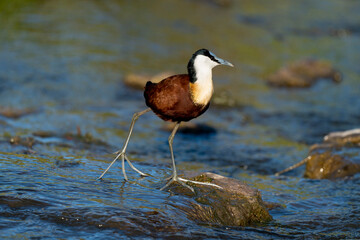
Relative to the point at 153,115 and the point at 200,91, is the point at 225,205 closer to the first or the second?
the point at 200,91

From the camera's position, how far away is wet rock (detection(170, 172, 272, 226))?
18.5 ft

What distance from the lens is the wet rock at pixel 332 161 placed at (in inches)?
319

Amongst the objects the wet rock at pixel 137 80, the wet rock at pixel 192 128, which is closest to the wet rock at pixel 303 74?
the wet rock at pixel 137 80

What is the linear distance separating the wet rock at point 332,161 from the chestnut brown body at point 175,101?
3.06m

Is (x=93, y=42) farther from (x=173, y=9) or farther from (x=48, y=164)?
(x=48, y=164)

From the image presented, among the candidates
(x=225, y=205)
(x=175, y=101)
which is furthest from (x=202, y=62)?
(x=225, y=205)

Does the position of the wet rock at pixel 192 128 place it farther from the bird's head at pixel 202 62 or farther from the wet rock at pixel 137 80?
the bird's head at pixel 202 62

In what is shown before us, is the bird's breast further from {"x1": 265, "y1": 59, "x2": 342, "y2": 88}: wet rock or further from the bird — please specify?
{"x1": 265, "y1": 59, "x2": 342, "y2": 88}: wet rock

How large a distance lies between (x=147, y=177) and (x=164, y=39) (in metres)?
10.2

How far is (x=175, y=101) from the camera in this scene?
583 centimetres

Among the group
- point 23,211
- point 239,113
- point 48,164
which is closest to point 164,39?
point 239,113

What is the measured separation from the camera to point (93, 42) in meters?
15.5

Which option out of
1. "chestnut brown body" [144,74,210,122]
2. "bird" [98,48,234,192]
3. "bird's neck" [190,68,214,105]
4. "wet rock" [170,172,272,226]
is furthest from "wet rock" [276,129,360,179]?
"bird's neck" [190,68,214,105]

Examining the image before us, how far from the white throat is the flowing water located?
1.02m
